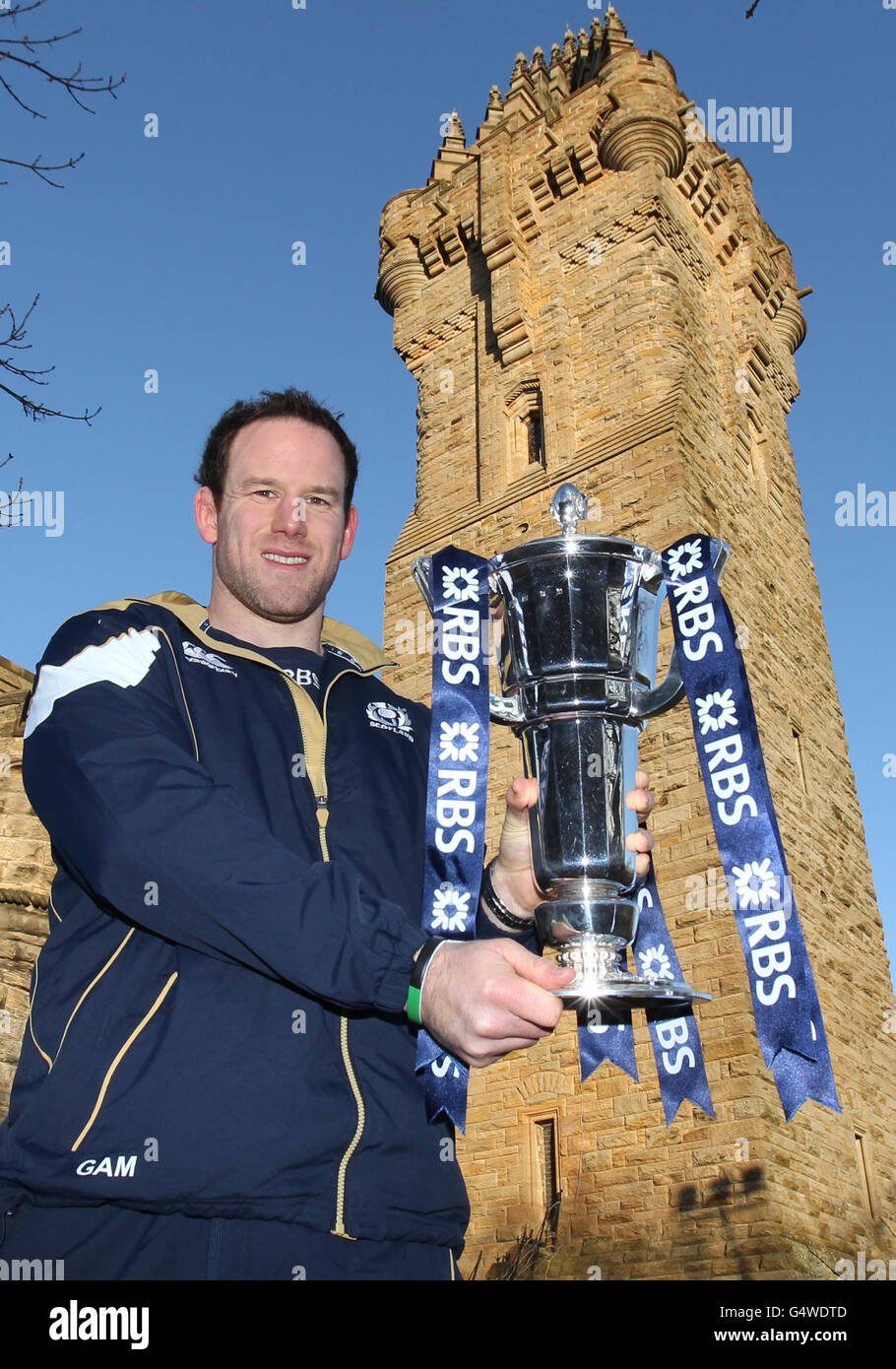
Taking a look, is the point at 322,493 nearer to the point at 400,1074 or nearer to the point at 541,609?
the point at 541,609

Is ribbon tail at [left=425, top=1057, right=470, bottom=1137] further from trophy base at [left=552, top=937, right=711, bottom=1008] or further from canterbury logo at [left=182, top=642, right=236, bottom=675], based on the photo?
canterbury logo at [left=182, top=642, right=236, bottom=675]

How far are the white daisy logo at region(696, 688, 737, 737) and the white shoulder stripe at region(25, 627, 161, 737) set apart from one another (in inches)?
56.1

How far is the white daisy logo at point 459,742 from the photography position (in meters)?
2.51

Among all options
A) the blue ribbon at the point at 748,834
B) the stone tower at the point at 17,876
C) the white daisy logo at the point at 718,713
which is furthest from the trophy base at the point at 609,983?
the stone tower at the point at 17,876

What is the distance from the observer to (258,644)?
8.51 feet

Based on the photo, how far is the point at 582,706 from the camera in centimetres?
244

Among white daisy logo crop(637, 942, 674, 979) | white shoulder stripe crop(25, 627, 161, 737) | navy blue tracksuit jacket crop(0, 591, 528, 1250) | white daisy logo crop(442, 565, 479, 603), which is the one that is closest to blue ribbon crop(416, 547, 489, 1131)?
white daisy logo crop(442, 565, 479, 603)

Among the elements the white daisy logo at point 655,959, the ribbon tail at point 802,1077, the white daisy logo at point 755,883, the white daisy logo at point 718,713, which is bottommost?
the ribbon tail at point 802,1077

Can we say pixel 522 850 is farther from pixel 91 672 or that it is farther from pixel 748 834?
pixel 91 672

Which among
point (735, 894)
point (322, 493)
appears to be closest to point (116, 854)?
point (322, 493)

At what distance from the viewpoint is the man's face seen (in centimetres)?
251

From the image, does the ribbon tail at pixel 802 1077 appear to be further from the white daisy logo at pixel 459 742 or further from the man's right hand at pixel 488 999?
the man's right hand at pixel 488 999

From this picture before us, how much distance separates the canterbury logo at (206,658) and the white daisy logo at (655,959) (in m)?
1.15

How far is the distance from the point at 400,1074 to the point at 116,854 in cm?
68
